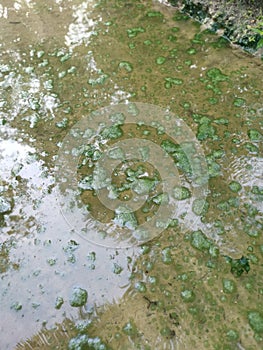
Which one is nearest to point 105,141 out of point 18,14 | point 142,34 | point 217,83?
point 217,83

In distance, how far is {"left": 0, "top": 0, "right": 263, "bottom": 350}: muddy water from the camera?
1519 mm

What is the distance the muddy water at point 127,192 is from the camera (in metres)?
1.52

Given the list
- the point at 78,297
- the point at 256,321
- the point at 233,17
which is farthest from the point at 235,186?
the point at 233,17

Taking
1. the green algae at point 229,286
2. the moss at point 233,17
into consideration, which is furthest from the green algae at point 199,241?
the moss at point 233,17

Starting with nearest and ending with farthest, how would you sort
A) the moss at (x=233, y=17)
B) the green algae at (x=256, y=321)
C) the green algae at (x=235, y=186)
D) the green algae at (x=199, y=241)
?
1. the green algae at (x=256, y=321)
2. the green algae at (x=199, y=241)
3. the green algae at (x=235, y=186)
4. the moss at (x=233, y=17)

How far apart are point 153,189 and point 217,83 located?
89cm

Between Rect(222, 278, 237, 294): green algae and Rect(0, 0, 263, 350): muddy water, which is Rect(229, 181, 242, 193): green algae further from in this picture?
Rect(222, 278, 237, 294): green algae

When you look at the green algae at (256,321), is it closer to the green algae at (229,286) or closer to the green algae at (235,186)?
the green algae at (229,286)

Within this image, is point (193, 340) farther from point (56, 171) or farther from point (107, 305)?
point (56, 171)

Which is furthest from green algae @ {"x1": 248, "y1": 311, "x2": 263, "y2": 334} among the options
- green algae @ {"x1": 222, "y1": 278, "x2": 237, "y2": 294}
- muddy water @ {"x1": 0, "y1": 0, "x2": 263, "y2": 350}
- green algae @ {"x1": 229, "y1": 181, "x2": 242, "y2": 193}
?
green algae @ {"x1": 229, "y1": 181, "x2": 242, "y2": 193}

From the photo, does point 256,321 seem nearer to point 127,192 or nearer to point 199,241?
point 199,241

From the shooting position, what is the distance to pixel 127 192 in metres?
1.90

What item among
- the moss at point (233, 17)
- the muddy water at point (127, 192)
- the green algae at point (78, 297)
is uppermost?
the moss at point (233, 17)

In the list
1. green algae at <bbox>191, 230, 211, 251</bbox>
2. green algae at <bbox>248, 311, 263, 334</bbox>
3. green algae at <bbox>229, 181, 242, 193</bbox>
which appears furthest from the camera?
green algae at <bbox>229, 181, 242, 193</bbox>
